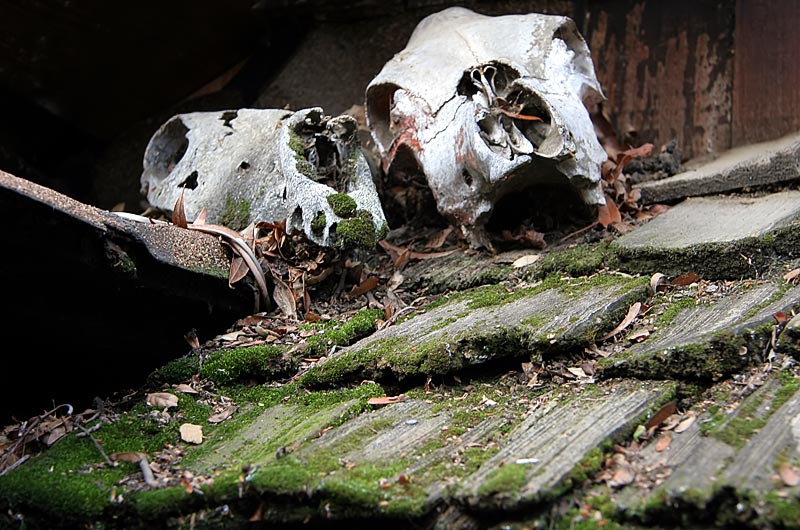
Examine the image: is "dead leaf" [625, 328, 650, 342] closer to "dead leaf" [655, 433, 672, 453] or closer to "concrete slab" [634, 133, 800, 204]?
"dead leaf" [655, 433, 672, 453]

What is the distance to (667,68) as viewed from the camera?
4.20 meters

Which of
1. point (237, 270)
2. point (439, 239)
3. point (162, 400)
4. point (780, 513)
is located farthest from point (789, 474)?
point (439, 239)

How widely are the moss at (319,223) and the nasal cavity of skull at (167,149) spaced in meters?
1.10

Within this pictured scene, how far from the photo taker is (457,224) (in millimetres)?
3344

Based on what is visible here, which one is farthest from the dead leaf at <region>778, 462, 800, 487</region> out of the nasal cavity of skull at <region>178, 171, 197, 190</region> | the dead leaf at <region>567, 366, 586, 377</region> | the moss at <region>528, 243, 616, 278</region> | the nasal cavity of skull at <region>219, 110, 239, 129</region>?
the nasal cavity of skull at <region>219, 110, 239, 129</region>

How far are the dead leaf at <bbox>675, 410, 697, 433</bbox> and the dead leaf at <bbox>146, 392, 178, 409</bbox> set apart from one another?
1.43 metres

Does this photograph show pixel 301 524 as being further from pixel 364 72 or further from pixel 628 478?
pixel 364 72

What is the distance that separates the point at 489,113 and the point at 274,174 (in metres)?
0.92

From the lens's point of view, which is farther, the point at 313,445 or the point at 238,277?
the point at 238,277

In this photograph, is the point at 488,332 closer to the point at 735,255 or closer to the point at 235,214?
the point at 735,255

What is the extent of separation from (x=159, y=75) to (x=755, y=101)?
344 cm

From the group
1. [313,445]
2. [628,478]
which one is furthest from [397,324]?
[628,478]

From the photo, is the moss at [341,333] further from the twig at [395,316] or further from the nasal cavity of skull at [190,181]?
the nasal cavity of skull at [190,181]

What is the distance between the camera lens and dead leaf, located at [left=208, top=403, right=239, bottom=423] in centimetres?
232
